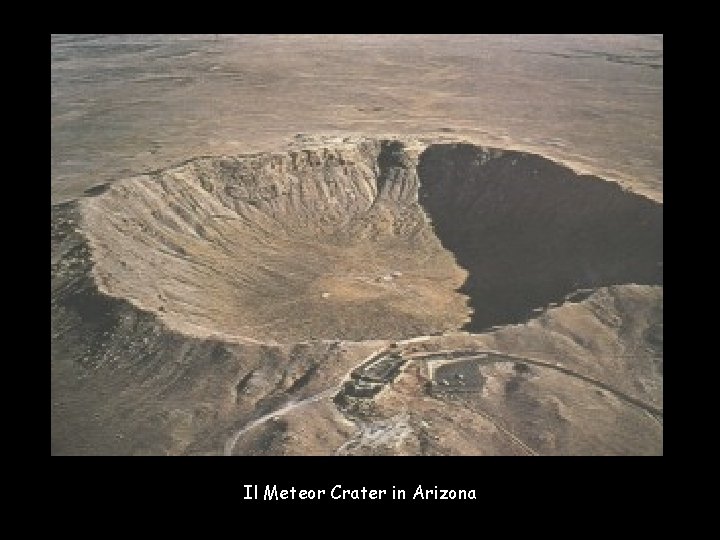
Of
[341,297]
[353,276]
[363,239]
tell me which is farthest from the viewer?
[363,239]

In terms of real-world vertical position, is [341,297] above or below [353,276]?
below

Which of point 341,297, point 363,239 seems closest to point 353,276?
point 341,297

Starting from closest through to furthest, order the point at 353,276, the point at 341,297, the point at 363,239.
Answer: the point at 341,297
the point at 353,276
the point at 363,239

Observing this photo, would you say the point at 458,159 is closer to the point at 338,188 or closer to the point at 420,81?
the point at 338,188

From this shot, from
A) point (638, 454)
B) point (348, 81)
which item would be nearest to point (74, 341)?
point (638, 454)

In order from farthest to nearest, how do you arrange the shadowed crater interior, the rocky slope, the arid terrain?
the shadowed crater interior
the arid terrain
the rocky slope

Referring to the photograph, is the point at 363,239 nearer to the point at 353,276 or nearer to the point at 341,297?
the point at 353,276
